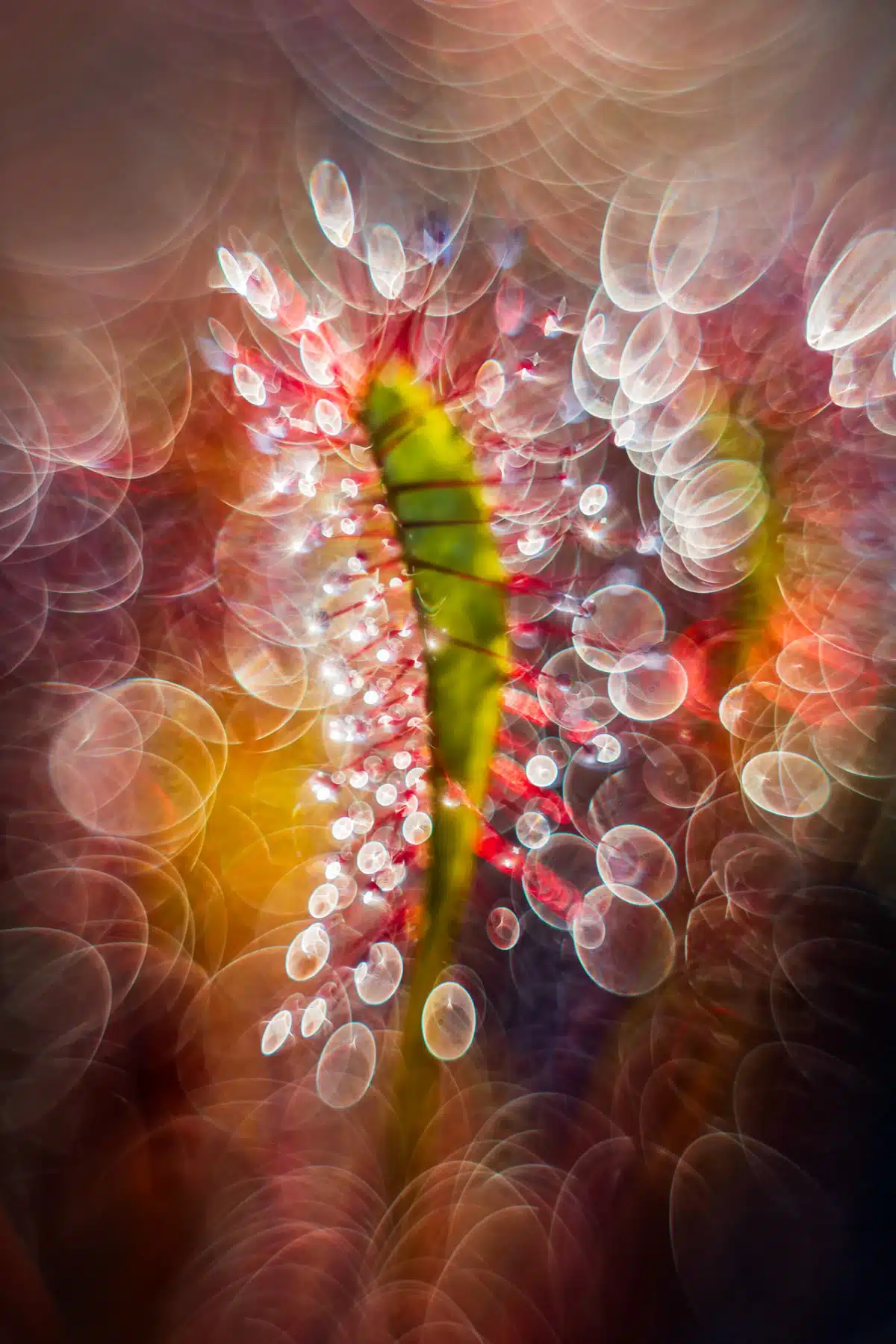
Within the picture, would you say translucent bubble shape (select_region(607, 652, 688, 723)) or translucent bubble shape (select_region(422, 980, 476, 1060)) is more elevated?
translucent bubble shape (select_region(607, 652, 688, 723))

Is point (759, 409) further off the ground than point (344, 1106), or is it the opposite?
point (759, 409)

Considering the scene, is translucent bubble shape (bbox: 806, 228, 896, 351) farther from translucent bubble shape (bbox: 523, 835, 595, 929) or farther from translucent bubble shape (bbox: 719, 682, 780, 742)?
translucent bubble shape (bbox: 523, 835, 595, 929)

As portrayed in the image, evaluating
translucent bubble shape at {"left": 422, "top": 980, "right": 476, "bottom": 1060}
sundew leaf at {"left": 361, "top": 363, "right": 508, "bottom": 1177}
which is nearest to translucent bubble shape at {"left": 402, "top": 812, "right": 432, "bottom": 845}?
sundew leaf at {"left": 361, "top": 363, "right": 508, "bottom": 1177}

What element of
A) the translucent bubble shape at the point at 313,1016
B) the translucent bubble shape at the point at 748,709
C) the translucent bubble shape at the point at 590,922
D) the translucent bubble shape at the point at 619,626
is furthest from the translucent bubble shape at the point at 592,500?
the translucent bubble shape at the point at 313,1016

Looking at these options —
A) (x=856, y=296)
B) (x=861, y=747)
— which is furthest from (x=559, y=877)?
(x=856, y=296)

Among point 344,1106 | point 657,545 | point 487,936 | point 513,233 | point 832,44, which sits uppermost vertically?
point 832,44

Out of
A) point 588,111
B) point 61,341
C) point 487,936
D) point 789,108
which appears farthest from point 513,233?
point 487,936

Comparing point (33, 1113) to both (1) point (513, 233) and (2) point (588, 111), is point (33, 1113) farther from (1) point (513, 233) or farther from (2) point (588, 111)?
(2) point (588, 111)
